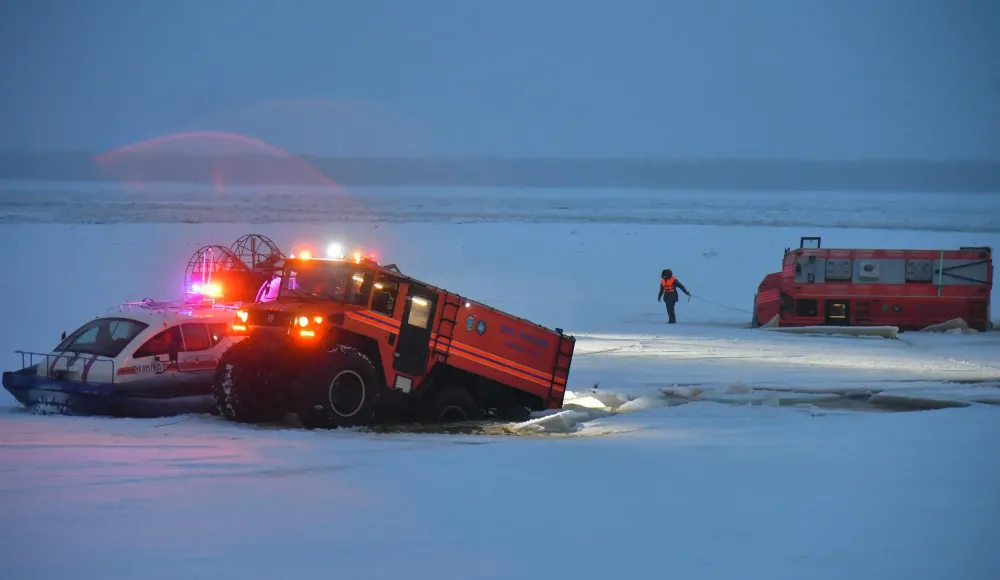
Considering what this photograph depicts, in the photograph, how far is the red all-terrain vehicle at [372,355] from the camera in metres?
13.0

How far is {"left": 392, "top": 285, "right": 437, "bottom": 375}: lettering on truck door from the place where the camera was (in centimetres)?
1391

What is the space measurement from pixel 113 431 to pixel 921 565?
8021mm

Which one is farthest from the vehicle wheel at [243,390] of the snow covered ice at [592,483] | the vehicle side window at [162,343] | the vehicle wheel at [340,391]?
the vehicle side window at [162,343]

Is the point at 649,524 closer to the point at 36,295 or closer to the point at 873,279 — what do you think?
the point at 873,279

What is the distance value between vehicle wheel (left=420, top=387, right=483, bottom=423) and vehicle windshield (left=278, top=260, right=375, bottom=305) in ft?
5.36

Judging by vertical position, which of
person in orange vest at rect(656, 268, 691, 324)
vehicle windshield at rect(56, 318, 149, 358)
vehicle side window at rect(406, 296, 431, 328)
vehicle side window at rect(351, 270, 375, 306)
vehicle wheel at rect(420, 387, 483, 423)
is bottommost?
vehicle wheel at rect(420, 387, 483, 423)

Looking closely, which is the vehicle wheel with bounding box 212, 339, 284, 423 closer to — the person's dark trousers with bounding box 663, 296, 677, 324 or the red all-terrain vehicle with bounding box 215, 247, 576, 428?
the red all-terrain vehicle with bounding box 215, 247, 576, 428

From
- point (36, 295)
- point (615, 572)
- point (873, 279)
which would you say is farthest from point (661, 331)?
point (615, 572)

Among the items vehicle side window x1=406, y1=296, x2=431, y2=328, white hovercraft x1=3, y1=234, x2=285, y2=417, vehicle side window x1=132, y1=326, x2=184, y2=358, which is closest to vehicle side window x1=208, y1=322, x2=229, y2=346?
white hovercraft x1=3, y1=234, x2=285, y2=417

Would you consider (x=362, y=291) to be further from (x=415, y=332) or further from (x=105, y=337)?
(x=105, y=337)

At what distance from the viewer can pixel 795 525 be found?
737 centimetres

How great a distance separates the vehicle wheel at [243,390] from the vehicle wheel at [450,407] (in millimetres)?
1920

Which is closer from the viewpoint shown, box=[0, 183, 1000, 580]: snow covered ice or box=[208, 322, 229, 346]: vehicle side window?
box=[0, 183, 1000, 580]: snow covered ice

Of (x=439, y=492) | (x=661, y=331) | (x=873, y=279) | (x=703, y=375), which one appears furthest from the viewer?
(x=873, y=279)
